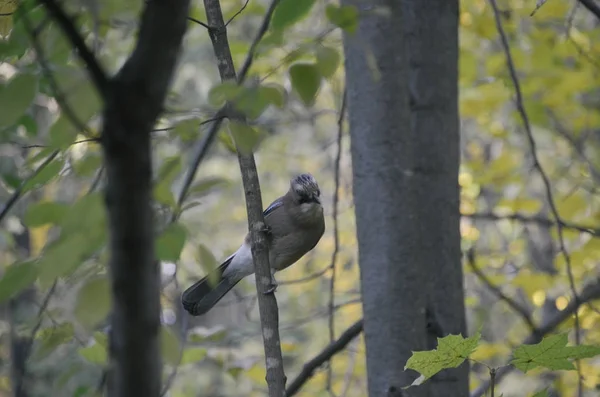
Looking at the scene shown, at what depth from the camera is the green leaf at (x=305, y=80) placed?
4.28 feet

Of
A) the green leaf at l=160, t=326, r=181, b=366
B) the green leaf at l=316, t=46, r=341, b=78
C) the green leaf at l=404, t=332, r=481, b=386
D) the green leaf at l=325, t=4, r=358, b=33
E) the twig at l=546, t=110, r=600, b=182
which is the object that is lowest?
the twig at l=546, t=110, r=600, b=182

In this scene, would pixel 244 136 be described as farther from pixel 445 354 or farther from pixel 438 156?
pixel 438 156

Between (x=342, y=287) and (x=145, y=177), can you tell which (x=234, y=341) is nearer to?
(x=342, y=287)

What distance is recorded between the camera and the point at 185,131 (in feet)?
4.08

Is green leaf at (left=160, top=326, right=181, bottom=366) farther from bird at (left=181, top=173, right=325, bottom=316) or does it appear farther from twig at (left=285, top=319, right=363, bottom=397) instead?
bird at (left=181, top=173, right=325, bottom=316)

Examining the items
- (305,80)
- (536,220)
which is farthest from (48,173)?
(536,220)

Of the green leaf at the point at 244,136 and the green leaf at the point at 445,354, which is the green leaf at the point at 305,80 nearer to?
the green leaf at the point at 244,136

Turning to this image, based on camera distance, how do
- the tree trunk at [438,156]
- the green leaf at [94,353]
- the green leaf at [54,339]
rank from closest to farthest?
the green leaf at [94,353] < the green leaf at [54,339] < the tree trunk at [438,156]

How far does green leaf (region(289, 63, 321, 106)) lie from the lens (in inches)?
51.4

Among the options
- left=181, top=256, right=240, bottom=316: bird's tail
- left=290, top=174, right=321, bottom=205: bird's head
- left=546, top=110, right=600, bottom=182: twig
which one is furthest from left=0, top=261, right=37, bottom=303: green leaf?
left=546, top=110, right=600, bottom=182: twig

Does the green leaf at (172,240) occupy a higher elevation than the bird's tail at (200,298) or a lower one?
higher

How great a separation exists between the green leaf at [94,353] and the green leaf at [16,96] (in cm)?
123

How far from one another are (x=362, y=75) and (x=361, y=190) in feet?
1.22

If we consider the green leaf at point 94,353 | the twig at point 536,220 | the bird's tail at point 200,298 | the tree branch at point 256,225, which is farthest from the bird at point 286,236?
the tree branch at point 256,225
